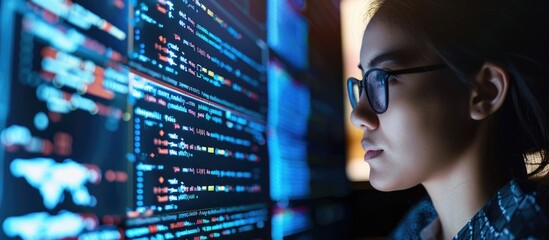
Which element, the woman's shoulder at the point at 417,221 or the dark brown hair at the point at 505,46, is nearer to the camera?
the dark brown hair at the point at 505,46

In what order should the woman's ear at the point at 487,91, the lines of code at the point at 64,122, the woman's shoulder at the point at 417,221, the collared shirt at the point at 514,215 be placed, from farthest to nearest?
the woman's shoulder at the point at 417,221
the woman's ear at the point at 487,91
the collared shirt at the point at 514,215
the lines of code at the point at 64,122

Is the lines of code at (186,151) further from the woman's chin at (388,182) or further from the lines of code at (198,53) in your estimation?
the woman's chin at (388,182)

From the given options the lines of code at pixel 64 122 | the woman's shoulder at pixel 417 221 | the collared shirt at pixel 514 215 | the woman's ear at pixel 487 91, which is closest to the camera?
the lines of code at pixel 64 122

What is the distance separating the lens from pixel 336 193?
1668 mm

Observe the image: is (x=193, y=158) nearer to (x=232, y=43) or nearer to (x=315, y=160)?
(x=232, y=43)

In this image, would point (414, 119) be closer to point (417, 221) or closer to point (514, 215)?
point (514, 215)

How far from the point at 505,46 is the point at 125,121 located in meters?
0.66

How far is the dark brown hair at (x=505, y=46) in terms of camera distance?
0.84m

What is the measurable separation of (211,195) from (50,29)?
40cm

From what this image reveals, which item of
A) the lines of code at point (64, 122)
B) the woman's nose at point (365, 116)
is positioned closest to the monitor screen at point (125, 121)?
the lines of code at point (64, 122)

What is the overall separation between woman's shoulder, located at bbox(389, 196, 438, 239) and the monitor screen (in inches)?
17.4

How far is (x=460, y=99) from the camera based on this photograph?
0.86 meters

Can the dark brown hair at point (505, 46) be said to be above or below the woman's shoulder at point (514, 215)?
above

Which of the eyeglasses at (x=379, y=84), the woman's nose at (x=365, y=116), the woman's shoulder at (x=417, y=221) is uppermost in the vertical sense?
the eyeglasses at (x=379, y=84)
